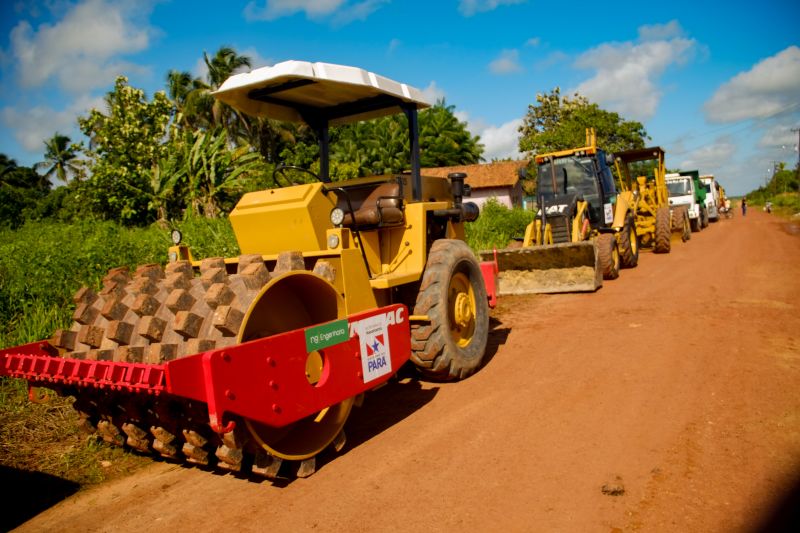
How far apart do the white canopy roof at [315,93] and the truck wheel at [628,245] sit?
8494 mm

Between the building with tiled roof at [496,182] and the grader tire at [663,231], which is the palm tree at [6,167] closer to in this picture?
the building with tiled roof at [496,182]

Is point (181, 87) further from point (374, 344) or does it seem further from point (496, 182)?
point (374, 344)

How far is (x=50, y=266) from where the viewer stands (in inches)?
281

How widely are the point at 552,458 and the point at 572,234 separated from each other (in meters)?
8.38

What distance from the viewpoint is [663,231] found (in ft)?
51.4

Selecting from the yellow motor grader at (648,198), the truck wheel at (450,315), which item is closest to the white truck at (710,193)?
the yellow motor grader at (648,198)

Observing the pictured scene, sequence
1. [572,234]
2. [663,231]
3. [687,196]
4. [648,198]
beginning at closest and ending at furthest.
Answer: [572,234] < [663,231] < [648,198] < [687,196]

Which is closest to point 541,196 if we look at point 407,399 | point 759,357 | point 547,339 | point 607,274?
point 607,274

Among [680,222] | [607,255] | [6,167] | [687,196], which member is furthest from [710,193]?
[6,167]

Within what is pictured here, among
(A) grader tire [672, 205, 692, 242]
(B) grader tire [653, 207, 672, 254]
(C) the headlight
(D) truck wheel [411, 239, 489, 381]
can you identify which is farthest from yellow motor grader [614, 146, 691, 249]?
(C) the headlight

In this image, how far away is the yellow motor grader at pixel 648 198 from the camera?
1568 cm

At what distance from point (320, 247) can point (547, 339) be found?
3492mm

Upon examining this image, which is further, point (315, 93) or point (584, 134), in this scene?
point (584, 134)

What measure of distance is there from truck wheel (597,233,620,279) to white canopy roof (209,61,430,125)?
7.07 metres
